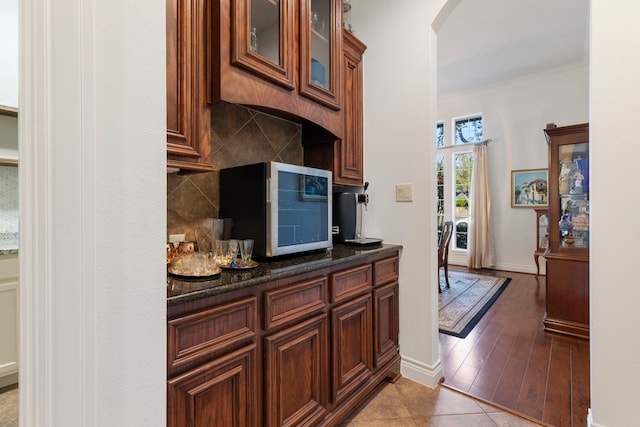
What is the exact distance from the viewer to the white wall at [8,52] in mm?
839

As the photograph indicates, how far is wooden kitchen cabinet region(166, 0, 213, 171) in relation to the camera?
1.09 m

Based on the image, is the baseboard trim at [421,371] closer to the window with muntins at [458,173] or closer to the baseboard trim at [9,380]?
the baseboard trim at [9,380]

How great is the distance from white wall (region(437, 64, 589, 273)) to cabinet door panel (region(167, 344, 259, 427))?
5.36 meters

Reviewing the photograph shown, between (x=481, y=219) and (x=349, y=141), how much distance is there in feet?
13.7

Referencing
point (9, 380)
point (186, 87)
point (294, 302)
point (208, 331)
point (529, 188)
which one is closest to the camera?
point (9, 380)

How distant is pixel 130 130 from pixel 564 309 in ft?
11.5

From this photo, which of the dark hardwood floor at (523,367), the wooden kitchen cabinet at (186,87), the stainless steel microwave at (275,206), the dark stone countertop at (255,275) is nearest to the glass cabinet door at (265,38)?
the wooden kitchen cabinet at (186,87)

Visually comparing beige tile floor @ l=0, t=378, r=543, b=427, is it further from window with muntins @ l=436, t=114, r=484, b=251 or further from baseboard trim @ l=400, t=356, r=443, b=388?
window with muntins @ l=436, t=114, r=484, b=251

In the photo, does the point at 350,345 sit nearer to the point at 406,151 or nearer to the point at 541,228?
the point at 406,151

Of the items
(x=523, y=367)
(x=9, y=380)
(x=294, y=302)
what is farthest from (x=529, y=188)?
(x=9, y=380)

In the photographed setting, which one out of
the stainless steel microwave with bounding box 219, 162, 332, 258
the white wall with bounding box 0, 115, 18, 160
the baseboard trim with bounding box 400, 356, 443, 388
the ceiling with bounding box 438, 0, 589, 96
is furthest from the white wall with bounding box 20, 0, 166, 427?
the ceiling with bounding box 438, 0, 589, 96

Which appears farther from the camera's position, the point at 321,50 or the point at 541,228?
the point at 541,228

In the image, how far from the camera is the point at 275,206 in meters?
1.39

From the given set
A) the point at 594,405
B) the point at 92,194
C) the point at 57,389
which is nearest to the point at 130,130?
the point at 92,194
